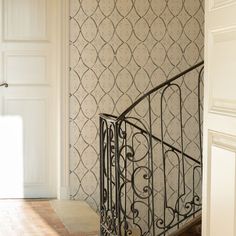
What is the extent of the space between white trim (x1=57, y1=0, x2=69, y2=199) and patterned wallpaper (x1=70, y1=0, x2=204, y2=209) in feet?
0.17

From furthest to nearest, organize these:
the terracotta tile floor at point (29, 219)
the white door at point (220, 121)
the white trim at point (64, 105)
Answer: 1. the white trim at point (64, 105)
2. the terracotta tile floor at point (29, 219)
3. the white door at point (220, 121)

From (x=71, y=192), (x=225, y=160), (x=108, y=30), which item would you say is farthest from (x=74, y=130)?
(x=225, y=160)

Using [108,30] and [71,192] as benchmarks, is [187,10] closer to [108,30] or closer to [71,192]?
[108,30]

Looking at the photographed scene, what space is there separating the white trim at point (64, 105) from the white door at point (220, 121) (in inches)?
121

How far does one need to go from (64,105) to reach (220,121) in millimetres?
3285

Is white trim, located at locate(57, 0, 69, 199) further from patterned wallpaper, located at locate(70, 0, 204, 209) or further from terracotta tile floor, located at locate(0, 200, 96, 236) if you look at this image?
terracotta tile floor, located at locate(0, 200, 96, 236)

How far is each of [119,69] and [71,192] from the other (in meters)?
1.34

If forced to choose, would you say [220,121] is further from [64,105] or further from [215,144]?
[64,105]

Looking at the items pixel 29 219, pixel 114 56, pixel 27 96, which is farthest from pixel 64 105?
pixel 29 219

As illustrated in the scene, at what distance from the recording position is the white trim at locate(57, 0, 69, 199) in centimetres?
571

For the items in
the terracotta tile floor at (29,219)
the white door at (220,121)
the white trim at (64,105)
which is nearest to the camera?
the white door at (220,121)

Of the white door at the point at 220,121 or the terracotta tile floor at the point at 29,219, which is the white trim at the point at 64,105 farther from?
the white door at the point at 220,121

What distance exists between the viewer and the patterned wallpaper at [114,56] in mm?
5801

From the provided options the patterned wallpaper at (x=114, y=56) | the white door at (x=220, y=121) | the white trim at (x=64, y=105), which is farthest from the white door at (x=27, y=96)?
the white door at (x=220, y=121)
